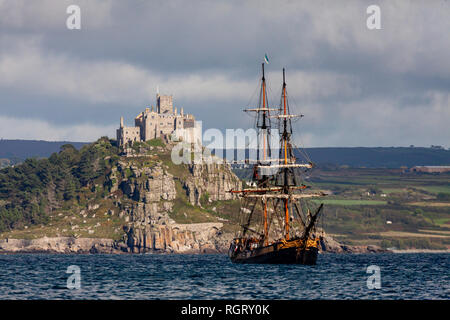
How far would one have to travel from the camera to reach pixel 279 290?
76875mm

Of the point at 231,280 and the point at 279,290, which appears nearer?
the point at 279,290

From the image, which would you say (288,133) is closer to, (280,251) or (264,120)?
(264,120)
